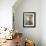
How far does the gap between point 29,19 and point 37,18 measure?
0.34 metres

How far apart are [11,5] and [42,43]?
1.99 m

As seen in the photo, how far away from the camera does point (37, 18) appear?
4746mm

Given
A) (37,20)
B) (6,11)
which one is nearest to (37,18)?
(37,20)

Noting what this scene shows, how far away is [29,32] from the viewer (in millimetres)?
4742

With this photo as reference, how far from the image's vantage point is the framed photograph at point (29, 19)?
469 cm

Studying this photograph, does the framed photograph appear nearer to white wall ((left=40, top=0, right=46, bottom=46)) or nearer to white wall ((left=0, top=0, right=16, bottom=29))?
white wall ((left=40, top=0, right=46, bottom=46))

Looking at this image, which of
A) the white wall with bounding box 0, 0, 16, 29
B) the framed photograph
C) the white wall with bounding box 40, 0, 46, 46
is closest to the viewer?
the white wall with bounding box 0, 0, 16, 29

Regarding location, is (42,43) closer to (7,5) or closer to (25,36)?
(25,36)

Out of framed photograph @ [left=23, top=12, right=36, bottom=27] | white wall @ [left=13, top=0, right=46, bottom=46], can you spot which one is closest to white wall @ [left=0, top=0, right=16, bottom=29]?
white wall @ [left=13, top=0, right=46, bottom=46]

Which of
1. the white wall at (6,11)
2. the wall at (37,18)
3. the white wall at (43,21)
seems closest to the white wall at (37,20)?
the wall at (37,18)

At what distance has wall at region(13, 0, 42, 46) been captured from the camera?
186 inches

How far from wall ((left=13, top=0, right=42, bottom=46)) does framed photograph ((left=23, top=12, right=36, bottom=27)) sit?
0.41 ft

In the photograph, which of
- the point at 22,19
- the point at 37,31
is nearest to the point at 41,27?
the point at 37,31

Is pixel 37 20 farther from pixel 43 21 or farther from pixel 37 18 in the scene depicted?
pixel 43 21
